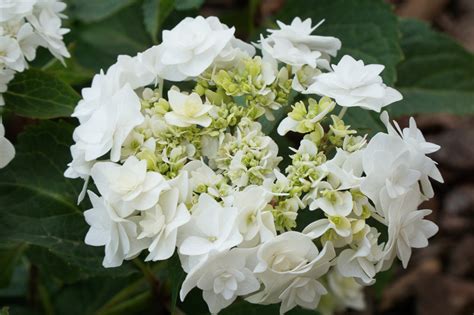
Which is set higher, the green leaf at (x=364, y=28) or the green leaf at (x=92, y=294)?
the green leaf at (x=364, y=28)

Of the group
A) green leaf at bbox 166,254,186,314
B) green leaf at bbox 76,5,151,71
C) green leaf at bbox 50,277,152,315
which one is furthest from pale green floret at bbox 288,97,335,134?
green leaf at bbox 76,5,151,71

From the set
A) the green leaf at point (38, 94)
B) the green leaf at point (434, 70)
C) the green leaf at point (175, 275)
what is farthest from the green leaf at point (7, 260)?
the green leaf at point (434, 70)

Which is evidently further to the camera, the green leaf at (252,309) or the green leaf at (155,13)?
the green leaf at (155,13)

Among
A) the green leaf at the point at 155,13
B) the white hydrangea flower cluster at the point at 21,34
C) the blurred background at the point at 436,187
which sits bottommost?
the blurred background at the point at 436,187

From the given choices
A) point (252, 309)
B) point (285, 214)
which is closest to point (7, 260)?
point (252, 309)

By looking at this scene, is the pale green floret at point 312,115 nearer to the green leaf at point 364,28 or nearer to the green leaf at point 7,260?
the green leaf at point 364,28

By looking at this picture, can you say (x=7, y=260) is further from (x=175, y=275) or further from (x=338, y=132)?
(x=338, y=132)
